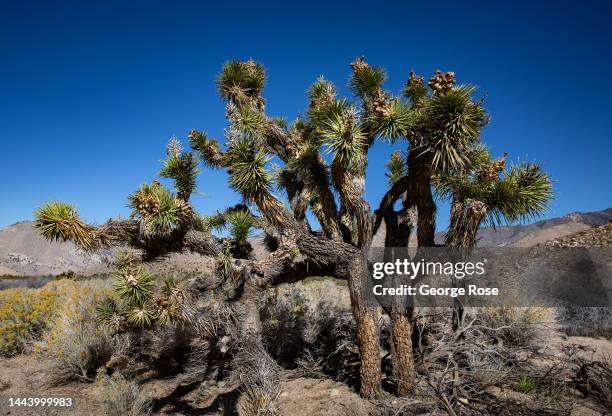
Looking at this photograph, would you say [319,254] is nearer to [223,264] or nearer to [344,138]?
[223,264]

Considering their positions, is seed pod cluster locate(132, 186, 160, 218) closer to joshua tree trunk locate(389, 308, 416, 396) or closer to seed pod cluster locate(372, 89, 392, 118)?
seed pod cluster locate(372, 89, 392, 118)

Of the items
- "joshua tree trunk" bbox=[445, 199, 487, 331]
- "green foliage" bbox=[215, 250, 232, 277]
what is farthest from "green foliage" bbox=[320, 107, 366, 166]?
"green foliage" bbox=[215, 250, 232, 277]

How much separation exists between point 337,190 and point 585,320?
8.90m

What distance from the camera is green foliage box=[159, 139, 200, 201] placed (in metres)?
5.97

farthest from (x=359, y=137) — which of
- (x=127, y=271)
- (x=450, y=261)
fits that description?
(x=127, y=271)

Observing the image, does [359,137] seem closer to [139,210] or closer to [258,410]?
[139,210]

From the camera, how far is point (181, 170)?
19.7 feet

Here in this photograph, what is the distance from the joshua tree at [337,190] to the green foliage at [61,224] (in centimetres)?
2

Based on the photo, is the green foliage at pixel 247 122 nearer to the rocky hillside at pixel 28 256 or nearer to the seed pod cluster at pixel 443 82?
the seed pod cluster at pixel 443 82

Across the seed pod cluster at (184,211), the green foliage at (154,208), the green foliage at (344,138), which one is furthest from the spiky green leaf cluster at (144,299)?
the green foliage at (344,138)

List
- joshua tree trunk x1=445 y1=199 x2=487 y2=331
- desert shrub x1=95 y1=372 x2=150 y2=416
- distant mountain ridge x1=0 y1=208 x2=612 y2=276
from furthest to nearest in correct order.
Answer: distant mountain ridge x1=0 y1=208 x2=612 y2=276, desert shrub x1=95 y1=372 x2=150 y2=416, joshua tree trunk x1=445 y1=199 x2=487 y2=331

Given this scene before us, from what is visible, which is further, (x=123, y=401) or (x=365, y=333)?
(x=365, y=333)

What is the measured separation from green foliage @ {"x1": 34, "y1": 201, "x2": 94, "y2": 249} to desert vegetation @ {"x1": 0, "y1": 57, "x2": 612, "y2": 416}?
21mm

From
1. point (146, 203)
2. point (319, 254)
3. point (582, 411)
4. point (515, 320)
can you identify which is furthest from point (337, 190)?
point (515, 320)
